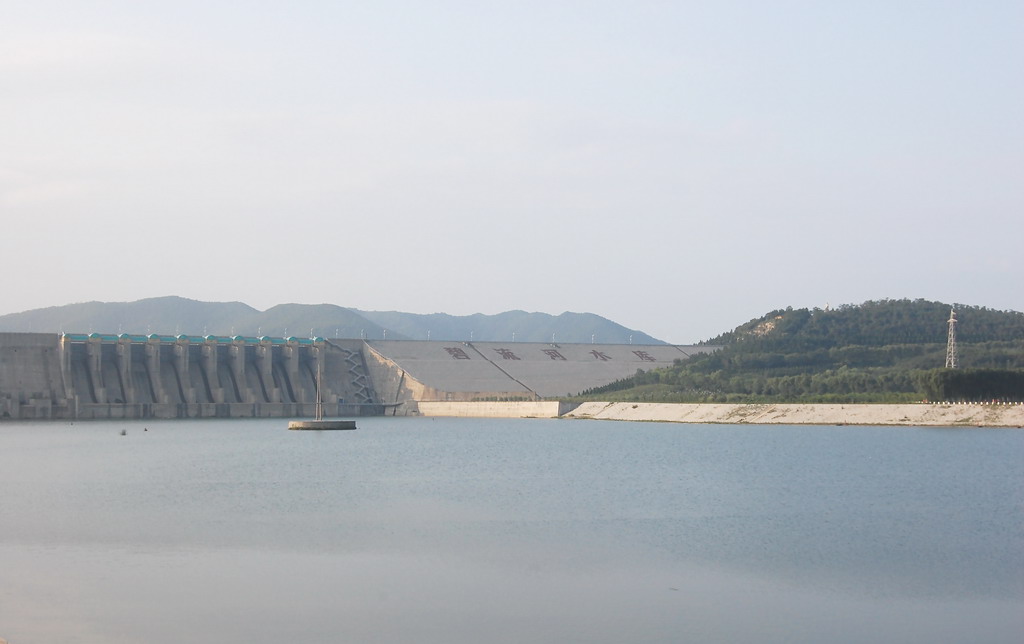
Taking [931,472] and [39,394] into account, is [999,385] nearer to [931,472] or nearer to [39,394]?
[931,472]

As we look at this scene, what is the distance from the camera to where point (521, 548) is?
29.8m

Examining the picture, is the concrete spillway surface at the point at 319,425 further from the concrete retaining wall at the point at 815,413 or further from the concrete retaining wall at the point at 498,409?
the concrete retaining wall at the point at 815,413

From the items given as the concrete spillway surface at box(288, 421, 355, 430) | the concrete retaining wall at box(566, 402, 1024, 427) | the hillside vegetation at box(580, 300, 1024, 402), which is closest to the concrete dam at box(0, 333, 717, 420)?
the hillside vegetation at box(580, 300, 1024, 402)

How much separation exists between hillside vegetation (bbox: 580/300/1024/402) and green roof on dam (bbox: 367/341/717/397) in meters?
7.19

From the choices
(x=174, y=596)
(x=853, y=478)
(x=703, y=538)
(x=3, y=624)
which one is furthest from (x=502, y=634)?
(x=853, y=478)

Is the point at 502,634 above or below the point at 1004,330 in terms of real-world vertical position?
below

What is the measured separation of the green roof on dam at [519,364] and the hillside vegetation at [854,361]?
719 centimetres

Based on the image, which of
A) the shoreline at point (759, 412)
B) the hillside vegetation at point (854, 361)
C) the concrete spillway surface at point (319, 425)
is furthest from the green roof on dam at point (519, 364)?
the concrete spillway surface at point (319, 425)

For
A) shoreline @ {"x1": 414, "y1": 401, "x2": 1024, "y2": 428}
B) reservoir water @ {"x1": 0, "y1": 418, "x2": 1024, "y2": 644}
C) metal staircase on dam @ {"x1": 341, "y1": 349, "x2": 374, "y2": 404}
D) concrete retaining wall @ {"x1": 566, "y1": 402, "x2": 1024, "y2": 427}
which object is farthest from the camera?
metal staircase on dam @ {"x1": 341, "y1": 349, "x2": 374, "y2": 404}

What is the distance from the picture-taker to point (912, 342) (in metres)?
115

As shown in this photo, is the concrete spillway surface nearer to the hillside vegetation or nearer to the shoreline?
the shoreline

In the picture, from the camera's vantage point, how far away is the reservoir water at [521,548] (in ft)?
70.7

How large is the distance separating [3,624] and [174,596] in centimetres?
343

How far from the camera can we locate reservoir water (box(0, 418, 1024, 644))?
21547 millimetres
